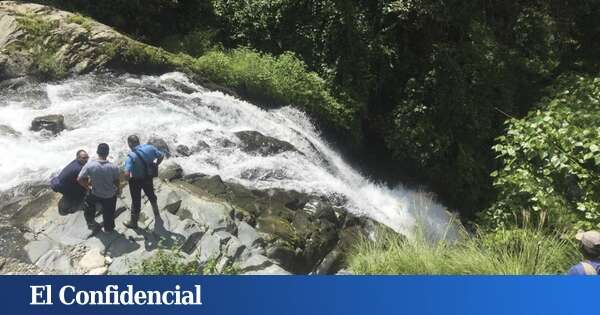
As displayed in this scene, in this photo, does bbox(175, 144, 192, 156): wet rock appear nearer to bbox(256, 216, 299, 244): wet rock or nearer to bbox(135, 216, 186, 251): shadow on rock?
bbox(256, 216, 299, 244): wet rock

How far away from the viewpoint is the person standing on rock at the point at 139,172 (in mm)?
7043

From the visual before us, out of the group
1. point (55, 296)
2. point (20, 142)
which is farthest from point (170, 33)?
point (55, 296)

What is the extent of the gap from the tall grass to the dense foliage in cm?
678

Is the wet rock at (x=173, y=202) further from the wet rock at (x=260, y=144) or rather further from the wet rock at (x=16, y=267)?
the wet rock at (x=260, y=144)

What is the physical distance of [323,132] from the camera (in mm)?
12609

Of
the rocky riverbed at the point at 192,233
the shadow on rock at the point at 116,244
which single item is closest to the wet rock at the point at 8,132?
the rocky riverbed at the point at 192,233

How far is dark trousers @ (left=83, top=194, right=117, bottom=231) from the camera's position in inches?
273

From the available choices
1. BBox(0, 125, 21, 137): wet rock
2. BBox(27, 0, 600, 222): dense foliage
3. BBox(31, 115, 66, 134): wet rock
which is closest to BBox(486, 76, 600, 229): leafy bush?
BBox(27, 0, 600, 222): dense foliage

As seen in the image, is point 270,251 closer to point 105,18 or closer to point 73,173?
point 73,173

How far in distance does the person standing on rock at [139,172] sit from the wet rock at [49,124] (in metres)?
2.89

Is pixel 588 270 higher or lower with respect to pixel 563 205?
higher

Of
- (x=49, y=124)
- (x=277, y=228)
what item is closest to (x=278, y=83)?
(x=49, y=124)

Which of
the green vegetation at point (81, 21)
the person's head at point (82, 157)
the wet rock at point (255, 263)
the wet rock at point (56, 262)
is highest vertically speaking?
the green vegetation at point (81, 21)

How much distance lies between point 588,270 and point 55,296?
3.84 meters
